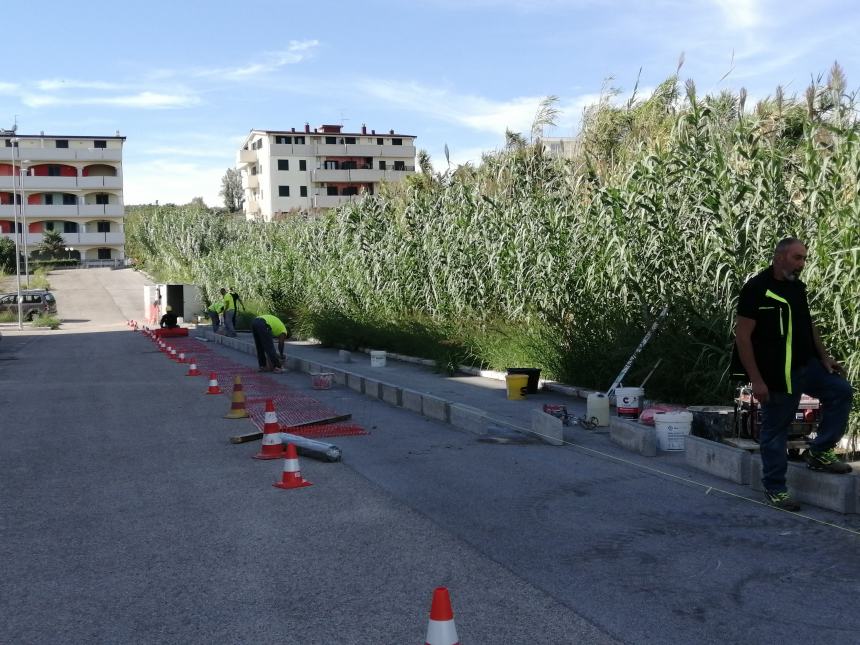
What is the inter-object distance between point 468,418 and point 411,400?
7.43 ft

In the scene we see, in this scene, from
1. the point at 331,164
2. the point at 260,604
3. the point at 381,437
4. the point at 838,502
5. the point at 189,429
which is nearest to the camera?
the point at 260,604

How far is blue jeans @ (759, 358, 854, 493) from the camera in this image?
654cm

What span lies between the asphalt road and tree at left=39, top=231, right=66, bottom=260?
86986 mm

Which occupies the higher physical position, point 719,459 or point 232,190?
point 232,190

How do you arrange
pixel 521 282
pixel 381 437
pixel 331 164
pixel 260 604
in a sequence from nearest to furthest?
pixel 260 604, pixel 381 437, pixel 521 282, pixel 331 164

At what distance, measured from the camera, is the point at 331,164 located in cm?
9756

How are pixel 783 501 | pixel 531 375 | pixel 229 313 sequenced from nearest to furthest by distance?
1. pixel 783 501
2. pixel 531 375
3. pixel 229 313

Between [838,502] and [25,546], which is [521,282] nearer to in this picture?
[838,502]

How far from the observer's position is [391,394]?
46.2 feet

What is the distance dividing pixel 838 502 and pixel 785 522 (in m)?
0.51

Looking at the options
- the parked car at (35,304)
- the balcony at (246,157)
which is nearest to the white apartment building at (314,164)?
the balcony at (246,157)

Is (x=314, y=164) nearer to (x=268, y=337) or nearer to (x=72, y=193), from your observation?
(x=72, y=193)

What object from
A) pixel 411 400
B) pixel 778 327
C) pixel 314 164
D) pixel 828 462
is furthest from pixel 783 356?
pixel 314 164

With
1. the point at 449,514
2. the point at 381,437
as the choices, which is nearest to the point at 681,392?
the point at 381,437
